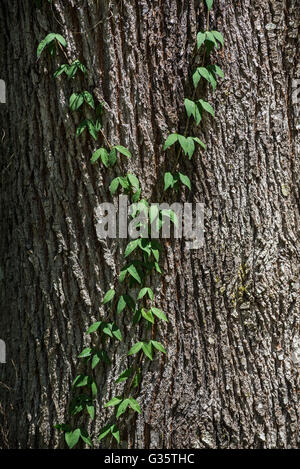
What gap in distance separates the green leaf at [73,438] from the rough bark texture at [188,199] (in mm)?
67

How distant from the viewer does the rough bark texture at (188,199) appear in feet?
8.69

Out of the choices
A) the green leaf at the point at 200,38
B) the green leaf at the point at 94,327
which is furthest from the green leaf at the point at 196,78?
the green leaf at the point at 94,327

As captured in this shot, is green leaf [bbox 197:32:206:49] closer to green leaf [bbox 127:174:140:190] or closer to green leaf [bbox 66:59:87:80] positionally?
green leaf [bbox 66:59:87:80]

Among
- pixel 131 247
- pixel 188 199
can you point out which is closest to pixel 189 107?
pixel 188 199

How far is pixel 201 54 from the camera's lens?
2.65 metres

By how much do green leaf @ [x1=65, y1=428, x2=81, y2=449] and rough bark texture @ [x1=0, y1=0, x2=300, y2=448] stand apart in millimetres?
67

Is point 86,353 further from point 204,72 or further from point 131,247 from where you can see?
point 204,72

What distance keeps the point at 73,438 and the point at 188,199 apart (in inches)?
46.2

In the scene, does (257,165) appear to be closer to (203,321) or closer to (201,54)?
(201,54)

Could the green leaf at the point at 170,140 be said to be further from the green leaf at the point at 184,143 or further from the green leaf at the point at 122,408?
the green leaf at the point at 122,408

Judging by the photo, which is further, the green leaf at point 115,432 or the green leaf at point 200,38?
the green leaf at point 115,432

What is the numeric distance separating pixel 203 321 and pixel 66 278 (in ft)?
2.10

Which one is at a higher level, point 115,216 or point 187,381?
point 115,216
